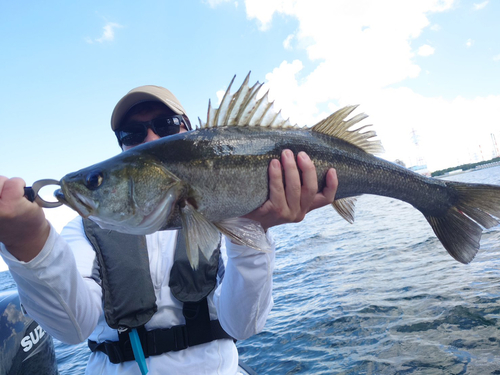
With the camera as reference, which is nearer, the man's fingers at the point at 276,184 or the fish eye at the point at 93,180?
the fish eye at the point at 93,180

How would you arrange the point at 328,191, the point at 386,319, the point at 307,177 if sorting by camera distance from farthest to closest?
the point at 386,319 < the point at 328,191 < the point at 307,177

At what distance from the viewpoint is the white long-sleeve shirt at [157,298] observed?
213cm

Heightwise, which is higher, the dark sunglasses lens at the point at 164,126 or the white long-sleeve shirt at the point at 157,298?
the dark sunglasses lens at the point at 164,126

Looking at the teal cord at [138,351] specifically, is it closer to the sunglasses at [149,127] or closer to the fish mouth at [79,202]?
the fish mouth at [79,202]

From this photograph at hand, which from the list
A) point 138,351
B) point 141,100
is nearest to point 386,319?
point 138,351

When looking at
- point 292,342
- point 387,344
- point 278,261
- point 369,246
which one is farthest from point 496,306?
point 278,261

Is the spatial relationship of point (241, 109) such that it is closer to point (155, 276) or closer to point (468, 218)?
point (155, 276)

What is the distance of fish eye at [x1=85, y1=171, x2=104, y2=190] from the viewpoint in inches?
86.0

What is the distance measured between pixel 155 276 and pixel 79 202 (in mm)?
1327

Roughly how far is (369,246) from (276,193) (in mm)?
10923

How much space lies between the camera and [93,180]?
2.19m

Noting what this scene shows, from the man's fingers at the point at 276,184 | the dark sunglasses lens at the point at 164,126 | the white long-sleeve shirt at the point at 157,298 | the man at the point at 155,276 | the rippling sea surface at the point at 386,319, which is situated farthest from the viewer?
the rippling sea surface at the point at 386,319

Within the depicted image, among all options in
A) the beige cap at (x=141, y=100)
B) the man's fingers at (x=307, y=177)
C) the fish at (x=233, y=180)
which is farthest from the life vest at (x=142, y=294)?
the beige cap at (x=141, y=100)

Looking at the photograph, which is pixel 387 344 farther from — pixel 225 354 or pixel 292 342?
pixel 225 354
